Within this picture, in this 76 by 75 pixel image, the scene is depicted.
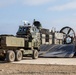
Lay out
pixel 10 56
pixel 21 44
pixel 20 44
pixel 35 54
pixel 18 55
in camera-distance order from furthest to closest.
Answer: pixel 35 54, pixel 21 44, pixel 20 44, pixel 18 55, pixel 10 56

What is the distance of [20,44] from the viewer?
26.6 m

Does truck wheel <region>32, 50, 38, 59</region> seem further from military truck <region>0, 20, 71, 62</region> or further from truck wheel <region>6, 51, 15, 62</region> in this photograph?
truck wheel <region>6, 51, 15, 62</region>

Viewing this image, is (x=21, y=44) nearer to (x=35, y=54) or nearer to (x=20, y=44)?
(x=20, y=44)

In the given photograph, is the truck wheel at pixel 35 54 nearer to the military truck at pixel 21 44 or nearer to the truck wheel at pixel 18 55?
the military truck at pixel 21 44

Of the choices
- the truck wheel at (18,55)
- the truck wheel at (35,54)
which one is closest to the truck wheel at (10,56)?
the truck wheel at (18,55)

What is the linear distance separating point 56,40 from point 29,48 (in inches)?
533

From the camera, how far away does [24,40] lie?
27641mm

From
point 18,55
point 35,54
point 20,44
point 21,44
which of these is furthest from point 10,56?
point 35,54

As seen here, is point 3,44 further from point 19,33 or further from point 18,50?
point 19,33

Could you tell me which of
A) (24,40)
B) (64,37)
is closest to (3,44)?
(24,40)

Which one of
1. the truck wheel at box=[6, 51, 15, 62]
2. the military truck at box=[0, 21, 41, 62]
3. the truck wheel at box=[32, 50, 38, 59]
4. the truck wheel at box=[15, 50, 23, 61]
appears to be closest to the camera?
the truck wheel at box=[6, 51, 15, 62]

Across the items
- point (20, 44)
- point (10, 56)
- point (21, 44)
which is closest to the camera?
point (10, 56)

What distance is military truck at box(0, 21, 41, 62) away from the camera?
81.2 feet

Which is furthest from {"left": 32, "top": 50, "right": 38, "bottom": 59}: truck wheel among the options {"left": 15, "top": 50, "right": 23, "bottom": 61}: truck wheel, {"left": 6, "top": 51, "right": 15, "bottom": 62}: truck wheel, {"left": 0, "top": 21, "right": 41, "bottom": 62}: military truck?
{"left": 6, "top": 51, "right": 15, "bottom": 62}: truck wheel
